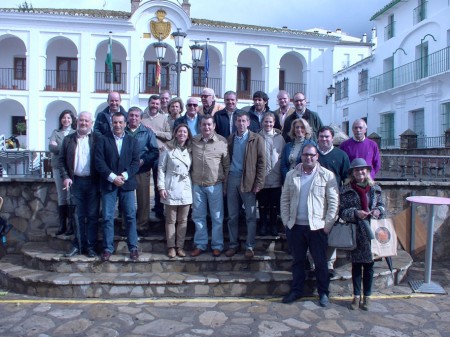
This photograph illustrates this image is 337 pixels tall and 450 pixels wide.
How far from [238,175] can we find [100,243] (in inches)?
81.7

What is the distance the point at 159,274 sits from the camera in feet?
18.4

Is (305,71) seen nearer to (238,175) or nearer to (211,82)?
(211,82)

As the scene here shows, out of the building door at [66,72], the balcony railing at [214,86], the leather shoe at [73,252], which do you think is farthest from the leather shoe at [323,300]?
the building door at [66,72]

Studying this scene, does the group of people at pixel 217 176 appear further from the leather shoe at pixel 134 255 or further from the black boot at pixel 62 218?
the black boot at pixel 62 218

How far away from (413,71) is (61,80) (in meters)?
17.9

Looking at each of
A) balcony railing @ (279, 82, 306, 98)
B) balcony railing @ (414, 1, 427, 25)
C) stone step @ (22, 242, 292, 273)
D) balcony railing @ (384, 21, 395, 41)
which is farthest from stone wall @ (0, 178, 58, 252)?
balcony railing @ (384, 21, 395, 41)

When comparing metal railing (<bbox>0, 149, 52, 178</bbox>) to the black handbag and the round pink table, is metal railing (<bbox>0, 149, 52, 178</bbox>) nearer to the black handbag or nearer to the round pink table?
the black handbag

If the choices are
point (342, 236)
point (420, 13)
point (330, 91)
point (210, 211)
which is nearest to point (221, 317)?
point (210, 211)

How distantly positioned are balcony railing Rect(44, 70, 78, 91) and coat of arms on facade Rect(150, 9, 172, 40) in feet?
15.7

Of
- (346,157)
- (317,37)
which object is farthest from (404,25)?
(346,157)

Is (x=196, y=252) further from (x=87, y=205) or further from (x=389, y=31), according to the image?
(x=389, y=31)

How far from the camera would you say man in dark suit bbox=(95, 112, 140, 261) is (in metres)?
5.53

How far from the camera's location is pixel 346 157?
5539 mm

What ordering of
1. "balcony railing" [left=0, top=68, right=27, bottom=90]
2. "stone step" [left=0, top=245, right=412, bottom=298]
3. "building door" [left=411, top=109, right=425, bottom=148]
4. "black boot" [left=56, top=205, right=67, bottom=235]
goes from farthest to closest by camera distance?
"balcony railing" [left=0, top=68, right=27, bottom=90]
"building door" [left=411, top=109, right=425, bottom=148]
"black boot" [left=56, top=205, right=67, bottom=235]
"stone step" [left=0, top=245, right=412, bottom=298]
